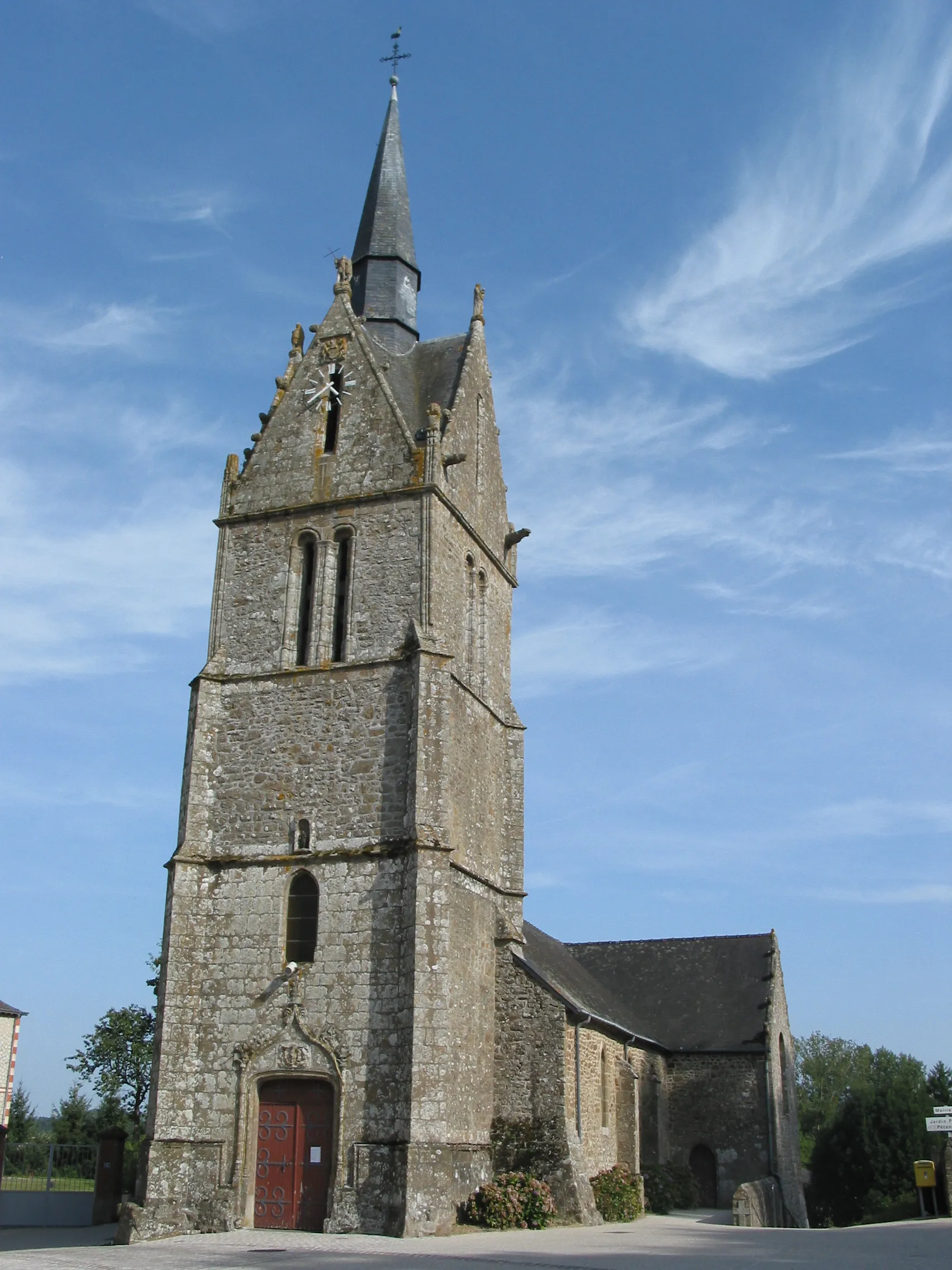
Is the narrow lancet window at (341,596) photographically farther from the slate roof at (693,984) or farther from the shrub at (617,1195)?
the slate roof at (693,984)

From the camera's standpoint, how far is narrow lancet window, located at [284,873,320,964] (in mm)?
19297

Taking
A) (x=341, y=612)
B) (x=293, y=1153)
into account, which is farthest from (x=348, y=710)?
(x=293, y=1153)

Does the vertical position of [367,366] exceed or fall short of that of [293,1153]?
it exceeds it

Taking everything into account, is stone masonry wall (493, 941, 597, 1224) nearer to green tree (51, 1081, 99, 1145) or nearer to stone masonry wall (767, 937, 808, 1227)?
stone masonry wall (767, 937, 808, 1227)

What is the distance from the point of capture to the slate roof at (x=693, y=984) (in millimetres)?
29453

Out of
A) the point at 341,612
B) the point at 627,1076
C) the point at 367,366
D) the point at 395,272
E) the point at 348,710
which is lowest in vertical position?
the point at 627,1076

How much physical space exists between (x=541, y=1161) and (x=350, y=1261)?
6713mm

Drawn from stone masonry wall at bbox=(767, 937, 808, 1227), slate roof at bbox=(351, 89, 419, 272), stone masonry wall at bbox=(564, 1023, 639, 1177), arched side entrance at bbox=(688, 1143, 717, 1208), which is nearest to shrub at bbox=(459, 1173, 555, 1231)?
stone masonry wall at bbox=(564, 1023, 639, 1177)

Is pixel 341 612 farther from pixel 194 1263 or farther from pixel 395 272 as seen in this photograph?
pixel 194 1263

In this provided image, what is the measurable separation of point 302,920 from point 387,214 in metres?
15.7

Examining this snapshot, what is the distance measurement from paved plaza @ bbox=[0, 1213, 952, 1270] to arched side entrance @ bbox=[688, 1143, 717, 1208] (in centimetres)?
878

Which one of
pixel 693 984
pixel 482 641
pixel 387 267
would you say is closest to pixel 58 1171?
pixel 482 641

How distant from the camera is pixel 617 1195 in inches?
838

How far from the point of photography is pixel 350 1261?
13203 mm
